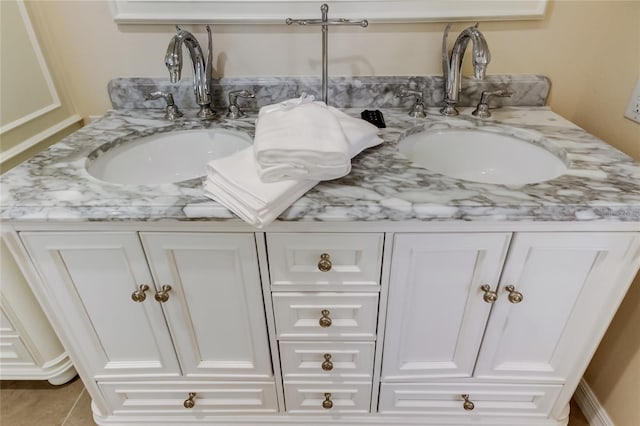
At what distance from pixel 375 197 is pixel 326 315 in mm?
314

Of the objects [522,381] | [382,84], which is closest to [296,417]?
[522,381]

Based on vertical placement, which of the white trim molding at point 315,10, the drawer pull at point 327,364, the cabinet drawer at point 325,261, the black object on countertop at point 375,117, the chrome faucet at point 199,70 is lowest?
the drawer pull at point 327,364

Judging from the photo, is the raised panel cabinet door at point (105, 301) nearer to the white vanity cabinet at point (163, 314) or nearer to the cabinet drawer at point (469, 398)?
the white vanity cabinet at point (163, 314)

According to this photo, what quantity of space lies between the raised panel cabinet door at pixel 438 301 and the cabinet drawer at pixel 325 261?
5 cm

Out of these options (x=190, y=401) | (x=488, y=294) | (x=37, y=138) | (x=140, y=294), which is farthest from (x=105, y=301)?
(x=488, y=294)

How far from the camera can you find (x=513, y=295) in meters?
0.77

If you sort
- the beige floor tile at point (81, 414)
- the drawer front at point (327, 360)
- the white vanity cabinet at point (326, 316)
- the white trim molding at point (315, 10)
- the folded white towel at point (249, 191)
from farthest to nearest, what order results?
the beige floor tile at point (81, 414) < the white trim molding at point (315, 10) < the drawer front at point (327, 360) < the white vanity cabinet at point (326, 316) < the folded white towel at point (249, 191)

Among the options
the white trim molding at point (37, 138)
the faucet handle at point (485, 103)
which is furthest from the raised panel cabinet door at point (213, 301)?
the faucet handle at point (485, 103)

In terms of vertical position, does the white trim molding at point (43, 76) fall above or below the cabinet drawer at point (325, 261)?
above

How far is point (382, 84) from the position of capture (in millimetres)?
1093

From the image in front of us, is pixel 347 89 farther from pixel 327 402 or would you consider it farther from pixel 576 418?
pixel 576 418

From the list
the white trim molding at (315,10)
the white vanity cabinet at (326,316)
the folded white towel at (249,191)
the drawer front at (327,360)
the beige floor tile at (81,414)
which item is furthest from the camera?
the beige floor tile at (81,414)

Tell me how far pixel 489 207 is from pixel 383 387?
0.57 metres

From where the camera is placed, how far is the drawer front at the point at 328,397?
0.98m
